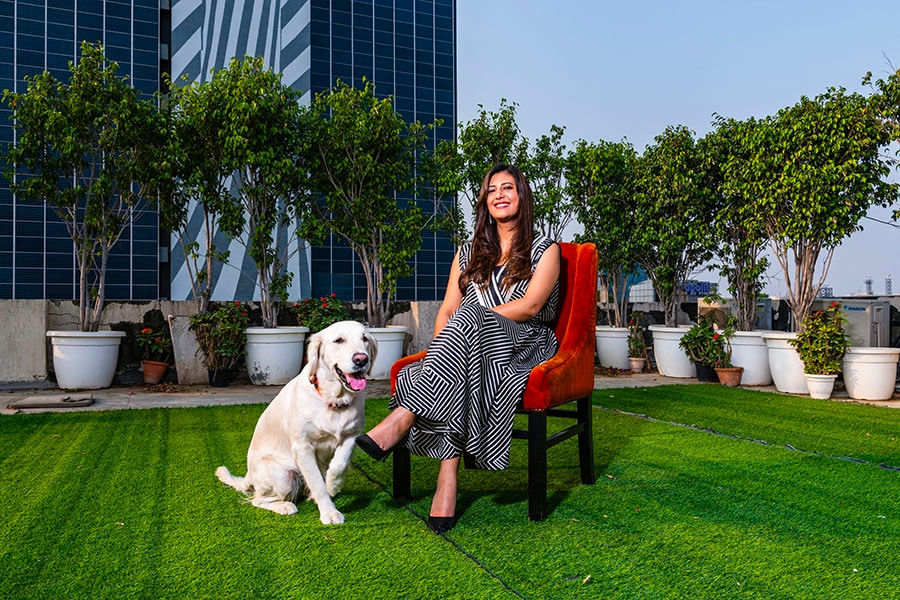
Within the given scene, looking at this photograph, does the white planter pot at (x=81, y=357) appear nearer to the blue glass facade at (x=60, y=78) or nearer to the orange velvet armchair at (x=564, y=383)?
the blue glass facade at (x=60, y=78)

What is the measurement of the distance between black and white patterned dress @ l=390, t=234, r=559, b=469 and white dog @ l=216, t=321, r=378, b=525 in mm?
173

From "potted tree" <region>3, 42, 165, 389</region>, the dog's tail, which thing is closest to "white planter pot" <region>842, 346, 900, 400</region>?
the dog's tail

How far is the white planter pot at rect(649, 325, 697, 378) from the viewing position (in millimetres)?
7273

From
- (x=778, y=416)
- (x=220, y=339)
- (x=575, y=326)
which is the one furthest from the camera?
(x=220, y=339)

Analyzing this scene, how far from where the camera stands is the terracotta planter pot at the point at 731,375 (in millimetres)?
6629

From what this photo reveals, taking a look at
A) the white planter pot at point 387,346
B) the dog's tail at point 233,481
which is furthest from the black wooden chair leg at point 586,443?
the white planter pot at point 387,346

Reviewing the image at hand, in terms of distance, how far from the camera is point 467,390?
2.26 metres

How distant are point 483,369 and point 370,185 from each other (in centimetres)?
532

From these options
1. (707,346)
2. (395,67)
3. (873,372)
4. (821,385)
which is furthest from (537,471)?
(395,67)

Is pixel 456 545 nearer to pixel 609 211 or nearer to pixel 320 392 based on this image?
pixel 320 392

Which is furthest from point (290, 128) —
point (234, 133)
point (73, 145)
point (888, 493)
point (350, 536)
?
point (888, 493)

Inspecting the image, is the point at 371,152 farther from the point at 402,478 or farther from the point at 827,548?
the point at 827,548

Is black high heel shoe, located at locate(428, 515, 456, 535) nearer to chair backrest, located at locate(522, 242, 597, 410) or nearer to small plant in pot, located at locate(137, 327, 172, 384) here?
chair backrest, located at locate(522, 242, 597, 410)

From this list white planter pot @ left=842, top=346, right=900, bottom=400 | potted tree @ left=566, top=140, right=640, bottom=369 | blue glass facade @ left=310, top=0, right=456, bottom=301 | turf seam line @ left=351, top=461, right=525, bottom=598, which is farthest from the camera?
blue glass facade @ left=310, top=0, right=456, bottom=301
